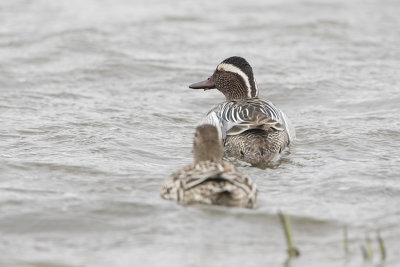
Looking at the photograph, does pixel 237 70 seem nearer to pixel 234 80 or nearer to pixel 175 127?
pixel 234 80

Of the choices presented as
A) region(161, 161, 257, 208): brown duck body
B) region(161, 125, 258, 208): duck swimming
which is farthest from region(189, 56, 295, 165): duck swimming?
region(161, 161, 257, 208): brown duck body

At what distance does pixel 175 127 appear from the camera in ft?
42.5

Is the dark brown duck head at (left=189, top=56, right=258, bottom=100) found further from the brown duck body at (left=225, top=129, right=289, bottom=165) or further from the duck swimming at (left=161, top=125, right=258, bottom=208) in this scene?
the duck swimming at (left=161, top=125, right=258, bottom=208)

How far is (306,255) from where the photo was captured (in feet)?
23.6

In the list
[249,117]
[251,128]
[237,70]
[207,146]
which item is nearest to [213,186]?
[207,146]

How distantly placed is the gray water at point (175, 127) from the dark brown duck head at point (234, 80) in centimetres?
82

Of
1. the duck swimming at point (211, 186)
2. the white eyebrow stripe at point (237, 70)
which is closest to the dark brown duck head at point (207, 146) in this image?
the duck swimming at point (211, 186)

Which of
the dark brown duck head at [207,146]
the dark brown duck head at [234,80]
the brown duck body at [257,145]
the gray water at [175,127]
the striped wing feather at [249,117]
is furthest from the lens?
the dark brown duck head at [234,80]

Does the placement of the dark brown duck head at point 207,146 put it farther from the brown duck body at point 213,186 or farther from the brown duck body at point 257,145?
the brown duck body at point 257,145

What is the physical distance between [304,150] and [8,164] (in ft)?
13.2

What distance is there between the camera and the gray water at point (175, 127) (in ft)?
24.9

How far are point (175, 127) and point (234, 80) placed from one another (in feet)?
3.83

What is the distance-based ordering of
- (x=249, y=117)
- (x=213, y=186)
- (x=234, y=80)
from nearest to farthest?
(x=213, y=186) < (x=249, y=117) < (x=234, y=80)

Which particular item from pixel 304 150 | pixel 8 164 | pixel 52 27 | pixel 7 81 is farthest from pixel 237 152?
pixel 52 27
